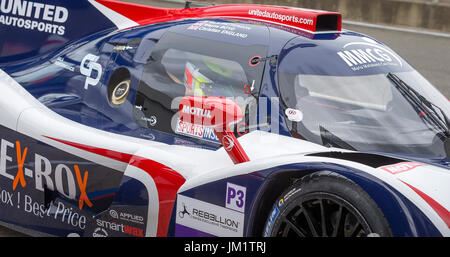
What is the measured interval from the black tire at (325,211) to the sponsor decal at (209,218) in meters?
0.18

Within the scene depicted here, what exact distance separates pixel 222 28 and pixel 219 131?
2.89 ft

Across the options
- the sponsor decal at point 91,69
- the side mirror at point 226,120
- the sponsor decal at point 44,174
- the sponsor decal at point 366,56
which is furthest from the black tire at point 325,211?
the sponsor decal at point 91,69

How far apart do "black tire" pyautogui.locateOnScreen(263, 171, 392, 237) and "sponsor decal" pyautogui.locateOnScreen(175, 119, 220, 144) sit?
26.4 inches

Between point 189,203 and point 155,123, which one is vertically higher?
point 155,123

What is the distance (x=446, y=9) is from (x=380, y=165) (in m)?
9.85

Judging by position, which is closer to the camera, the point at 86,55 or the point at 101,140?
the point at 101,140

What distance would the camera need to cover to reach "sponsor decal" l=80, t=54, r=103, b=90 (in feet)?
14.7

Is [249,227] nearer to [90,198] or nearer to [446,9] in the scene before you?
[90,198]

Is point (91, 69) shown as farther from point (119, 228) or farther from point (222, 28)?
point (119, 228)

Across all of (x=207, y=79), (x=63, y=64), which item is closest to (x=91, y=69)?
(x=63, y=64)

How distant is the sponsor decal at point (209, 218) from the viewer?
3.58 meters

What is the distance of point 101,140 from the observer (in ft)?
13.8
